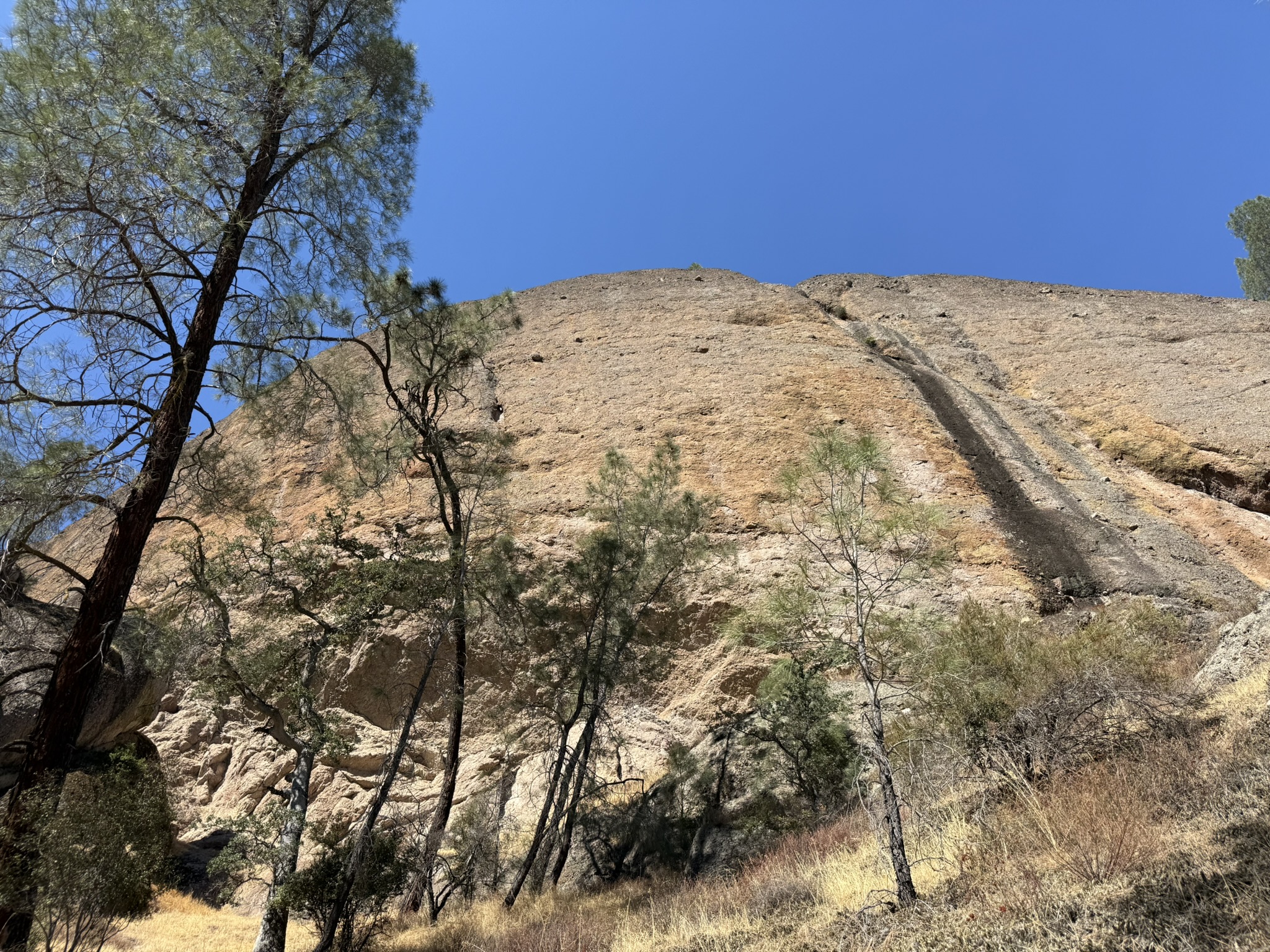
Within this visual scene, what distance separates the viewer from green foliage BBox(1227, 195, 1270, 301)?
Answer: 29719 millimetres

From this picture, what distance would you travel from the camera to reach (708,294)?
2205 cm

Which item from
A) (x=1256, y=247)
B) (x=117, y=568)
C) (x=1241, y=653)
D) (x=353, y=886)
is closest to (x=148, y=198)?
(x=117, y=568)

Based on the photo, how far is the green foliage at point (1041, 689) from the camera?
650cm

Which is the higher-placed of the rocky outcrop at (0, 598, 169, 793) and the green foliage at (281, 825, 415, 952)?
the rocky outcrop at (0, 598, 169, 793)

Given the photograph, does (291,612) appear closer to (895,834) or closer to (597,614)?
(597,614)

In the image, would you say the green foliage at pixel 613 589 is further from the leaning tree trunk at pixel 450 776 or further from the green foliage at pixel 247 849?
the green foliage at pixel 247 849

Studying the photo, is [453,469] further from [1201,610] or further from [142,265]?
[1201,610]

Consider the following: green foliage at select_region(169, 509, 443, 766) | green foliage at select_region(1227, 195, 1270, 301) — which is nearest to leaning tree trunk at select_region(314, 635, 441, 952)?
green foliage at select_region(169, 509, 443, 766)

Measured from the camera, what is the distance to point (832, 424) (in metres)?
16.0

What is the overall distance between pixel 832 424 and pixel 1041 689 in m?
9.37

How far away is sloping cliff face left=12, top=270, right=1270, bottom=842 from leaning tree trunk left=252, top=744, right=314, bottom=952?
7.08ft

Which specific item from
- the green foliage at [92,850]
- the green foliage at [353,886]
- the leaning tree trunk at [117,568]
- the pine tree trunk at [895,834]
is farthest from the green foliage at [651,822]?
the leaning tree trunk at [117,568]

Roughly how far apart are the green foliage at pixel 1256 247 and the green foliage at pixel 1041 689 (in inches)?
1132

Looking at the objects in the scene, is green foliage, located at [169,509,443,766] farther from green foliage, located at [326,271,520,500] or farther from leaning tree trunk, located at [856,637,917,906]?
leaning tree trunk, located at [856,637,917,906]
